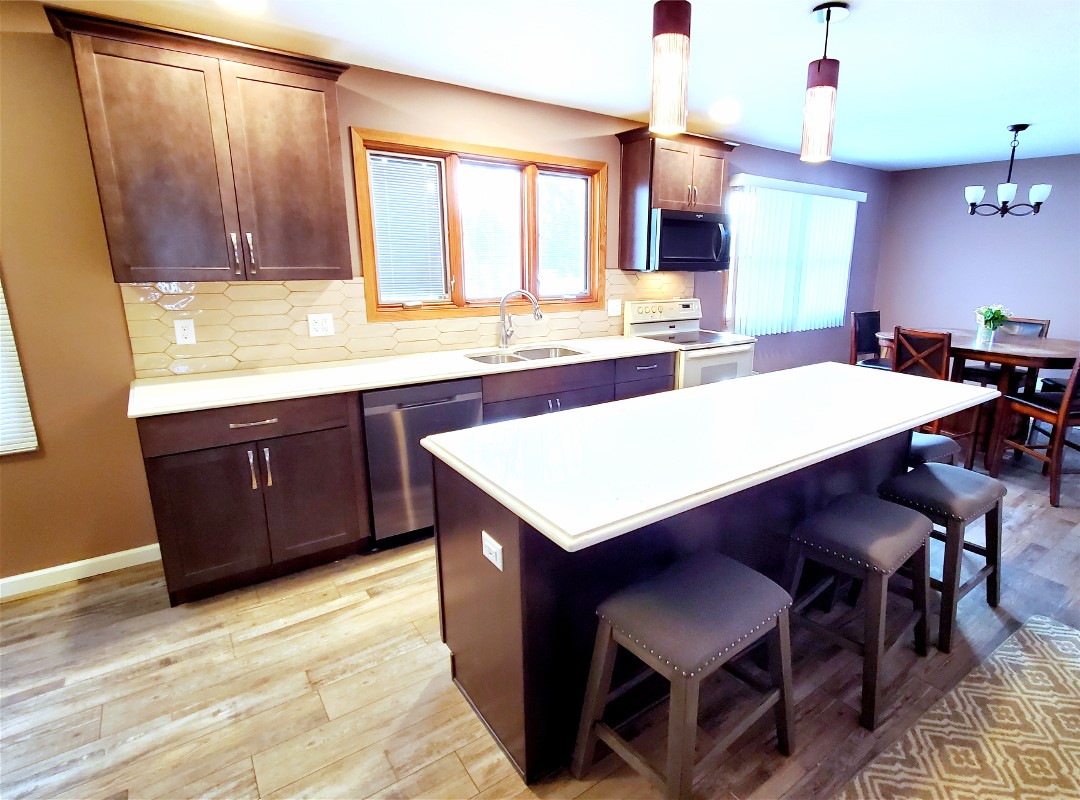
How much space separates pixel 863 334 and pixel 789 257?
0.98 meters

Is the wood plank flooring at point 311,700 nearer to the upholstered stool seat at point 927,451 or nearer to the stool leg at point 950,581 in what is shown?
the stool leg at point 950,581

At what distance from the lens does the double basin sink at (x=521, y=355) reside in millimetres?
3219

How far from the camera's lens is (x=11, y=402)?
2270 mm

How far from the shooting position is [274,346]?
2781 millimetres

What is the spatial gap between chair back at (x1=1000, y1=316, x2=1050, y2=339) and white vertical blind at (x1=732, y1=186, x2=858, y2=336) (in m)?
1.50

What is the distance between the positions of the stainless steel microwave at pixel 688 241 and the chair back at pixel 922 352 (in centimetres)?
142

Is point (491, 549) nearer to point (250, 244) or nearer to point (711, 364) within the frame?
point (250, 244)

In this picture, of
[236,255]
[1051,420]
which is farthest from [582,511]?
[1051,420]

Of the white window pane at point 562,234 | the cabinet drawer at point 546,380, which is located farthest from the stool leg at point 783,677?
the white window pane at point 562,234

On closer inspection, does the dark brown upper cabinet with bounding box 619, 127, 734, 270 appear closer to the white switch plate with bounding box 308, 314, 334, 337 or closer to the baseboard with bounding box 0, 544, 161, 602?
the white switch plate with bounding box 308, 314, 334, 337

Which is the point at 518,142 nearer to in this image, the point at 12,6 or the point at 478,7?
the point at 478,7

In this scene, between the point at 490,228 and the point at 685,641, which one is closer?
the point at 685,641

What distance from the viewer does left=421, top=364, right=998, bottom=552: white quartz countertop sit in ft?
3.89

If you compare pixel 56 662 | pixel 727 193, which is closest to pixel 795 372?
pixel 727 193
